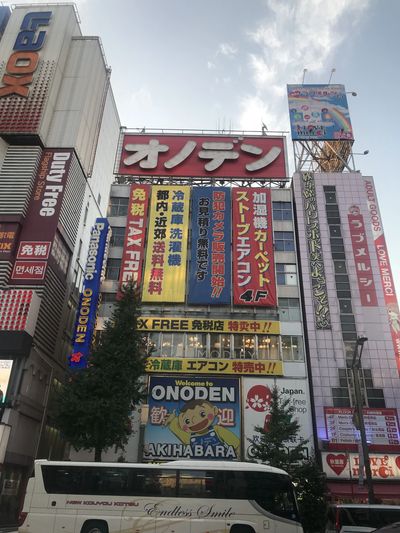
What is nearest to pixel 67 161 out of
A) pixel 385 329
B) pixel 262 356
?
pixel 262 356

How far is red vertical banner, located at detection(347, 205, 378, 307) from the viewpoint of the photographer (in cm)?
3941

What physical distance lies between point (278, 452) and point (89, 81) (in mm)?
39477

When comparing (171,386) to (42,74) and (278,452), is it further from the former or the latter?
(42,74)

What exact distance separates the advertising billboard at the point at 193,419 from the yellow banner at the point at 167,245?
749 cm

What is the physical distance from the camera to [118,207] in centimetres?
4250

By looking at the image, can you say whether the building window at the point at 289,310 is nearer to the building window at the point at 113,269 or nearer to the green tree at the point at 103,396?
the building window at the point at 113,269

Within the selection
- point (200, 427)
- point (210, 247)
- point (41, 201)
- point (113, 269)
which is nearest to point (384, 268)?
point (210, 247)

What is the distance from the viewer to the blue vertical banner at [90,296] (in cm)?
3203

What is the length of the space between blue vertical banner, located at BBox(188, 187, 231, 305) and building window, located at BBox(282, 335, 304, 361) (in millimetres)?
5938

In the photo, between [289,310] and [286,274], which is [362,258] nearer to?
[286,274]

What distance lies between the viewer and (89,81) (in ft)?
147

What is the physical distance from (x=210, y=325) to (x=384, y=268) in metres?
18.1

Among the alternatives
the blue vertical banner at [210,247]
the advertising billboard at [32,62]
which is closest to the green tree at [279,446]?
the blue vertical banner at [210,247]

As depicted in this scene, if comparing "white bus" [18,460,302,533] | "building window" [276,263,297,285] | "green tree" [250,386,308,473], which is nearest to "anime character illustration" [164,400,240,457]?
"green tree" [250,386,308,473]
